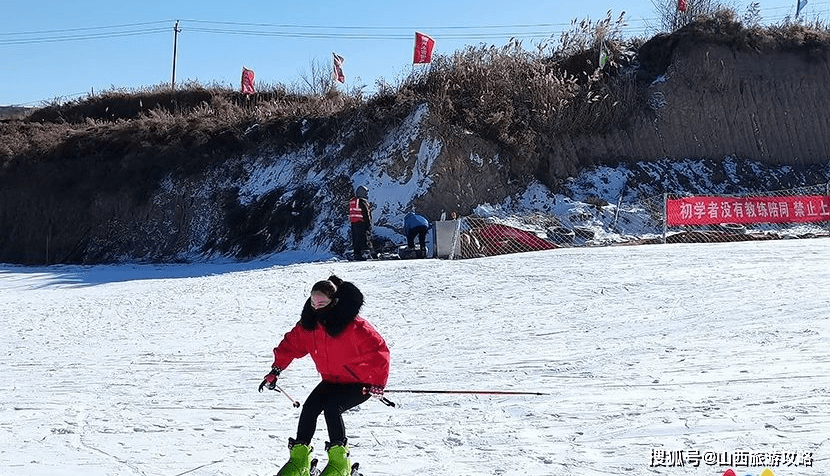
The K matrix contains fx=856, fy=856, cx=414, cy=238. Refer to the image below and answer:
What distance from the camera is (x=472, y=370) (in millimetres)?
8836

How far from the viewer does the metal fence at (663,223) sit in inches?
Answer: 749

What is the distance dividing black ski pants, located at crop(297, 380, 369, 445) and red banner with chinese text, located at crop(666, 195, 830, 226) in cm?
1583

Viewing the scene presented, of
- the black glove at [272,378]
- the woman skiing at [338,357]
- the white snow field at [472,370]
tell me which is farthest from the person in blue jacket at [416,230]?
the woman skiing at [338,357]

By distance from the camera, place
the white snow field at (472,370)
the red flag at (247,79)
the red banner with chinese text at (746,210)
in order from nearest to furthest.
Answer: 1. the white snow field at (472,370)
2. the red banner with chinese text at (746,210)
3. the red flag at (247,79)

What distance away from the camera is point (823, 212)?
69.2ft

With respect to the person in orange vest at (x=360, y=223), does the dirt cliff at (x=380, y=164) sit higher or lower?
higher

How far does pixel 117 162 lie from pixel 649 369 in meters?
21.0

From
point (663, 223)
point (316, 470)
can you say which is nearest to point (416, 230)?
point (663, 223)

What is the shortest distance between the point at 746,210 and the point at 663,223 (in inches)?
83.6

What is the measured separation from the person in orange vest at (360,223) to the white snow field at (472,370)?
242 cm

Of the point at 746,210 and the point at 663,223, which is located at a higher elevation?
the point at 746,210

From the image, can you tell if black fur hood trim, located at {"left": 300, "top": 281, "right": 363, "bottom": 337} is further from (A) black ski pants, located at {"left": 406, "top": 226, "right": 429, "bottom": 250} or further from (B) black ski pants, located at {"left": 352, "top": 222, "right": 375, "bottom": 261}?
(B) black ski pants, located at {"left": 352, "top": 222, "right": 375, "bottom": 261}

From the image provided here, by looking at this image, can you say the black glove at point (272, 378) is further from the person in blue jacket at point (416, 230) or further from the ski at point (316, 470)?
the person in blue jacket at point (416, 230)
